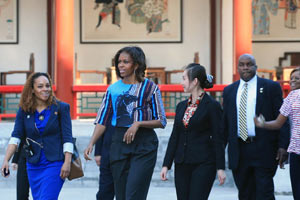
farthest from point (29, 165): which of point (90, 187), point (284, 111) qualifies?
point (90, 187)

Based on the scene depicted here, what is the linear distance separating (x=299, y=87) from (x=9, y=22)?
33.8 ft

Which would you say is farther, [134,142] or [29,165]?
[29,165]

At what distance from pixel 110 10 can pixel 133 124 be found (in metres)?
10.9

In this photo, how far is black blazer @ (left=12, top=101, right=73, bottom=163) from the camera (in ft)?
20.9

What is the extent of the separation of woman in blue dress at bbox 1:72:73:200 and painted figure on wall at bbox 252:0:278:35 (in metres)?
10.4

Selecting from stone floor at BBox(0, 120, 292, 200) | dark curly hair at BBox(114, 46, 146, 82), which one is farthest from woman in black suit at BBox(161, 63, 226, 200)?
stone floor at BBox(0, 120, 292, 200)

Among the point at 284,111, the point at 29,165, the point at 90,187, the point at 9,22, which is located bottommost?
the point at 90,187

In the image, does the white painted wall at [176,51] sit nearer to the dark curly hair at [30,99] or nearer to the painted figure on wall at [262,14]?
the painted figure on wall at [262,14]

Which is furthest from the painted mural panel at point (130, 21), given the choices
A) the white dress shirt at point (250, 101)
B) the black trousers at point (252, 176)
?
the black trousers at point (252, 176)

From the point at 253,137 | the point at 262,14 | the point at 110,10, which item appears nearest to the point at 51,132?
the point at 253,137

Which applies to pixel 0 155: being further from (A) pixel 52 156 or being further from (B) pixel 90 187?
(A) pixel 52 156

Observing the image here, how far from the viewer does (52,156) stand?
637cm

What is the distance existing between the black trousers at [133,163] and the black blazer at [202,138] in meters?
0.37

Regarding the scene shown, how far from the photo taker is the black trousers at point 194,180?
6.16 m
